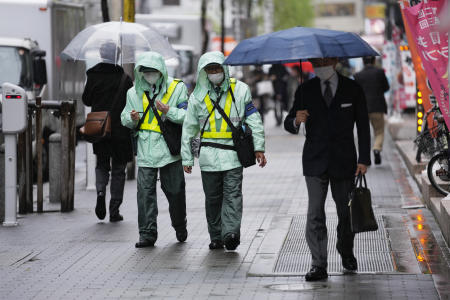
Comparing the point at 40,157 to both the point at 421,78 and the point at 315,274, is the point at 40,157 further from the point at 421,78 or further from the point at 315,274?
the point at 315,274

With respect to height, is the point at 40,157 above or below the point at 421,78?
below

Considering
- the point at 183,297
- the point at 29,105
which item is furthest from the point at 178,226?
the point at 29,105

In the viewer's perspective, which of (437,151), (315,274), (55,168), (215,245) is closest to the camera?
(315,274)

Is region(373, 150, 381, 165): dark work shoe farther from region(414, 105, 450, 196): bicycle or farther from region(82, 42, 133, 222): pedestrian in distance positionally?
region(82, 42, 133, 222): pedestrian in distance

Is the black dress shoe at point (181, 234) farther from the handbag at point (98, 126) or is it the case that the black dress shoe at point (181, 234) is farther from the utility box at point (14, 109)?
the utility box at point (14, 109)

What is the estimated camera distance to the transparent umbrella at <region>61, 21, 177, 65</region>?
41.0ft

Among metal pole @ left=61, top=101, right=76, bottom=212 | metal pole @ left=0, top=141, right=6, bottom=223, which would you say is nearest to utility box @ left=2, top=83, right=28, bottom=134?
metal pole @ left=0, top=141, right=6, bottom=223

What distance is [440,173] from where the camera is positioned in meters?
12.7

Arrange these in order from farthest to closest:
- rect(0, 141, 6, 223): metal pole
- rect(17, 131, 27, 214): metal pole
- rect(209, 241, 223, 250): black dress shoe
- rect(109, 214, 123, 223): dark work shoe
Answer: rect(17, 131, 27, 214): metal pole → rect(0, 141, 6, 223): metal pole → rect(109, 214, 123, 223): dark work shoe → rect(209, 241, 223, 250): black dress shoe

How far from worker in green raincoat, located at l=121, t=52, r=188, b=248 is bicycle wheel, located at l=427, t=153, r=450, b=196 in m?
3.51

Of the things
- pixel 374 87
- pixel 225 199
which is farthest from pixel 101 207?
pixel 374 87

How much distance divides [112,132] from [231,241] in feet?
9.22

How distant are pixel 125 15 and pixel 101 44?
188 inches

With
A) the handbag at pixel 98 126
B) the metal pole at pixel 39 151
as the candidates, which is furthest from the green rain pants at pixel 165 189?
the metal pole at pixel 39 151
